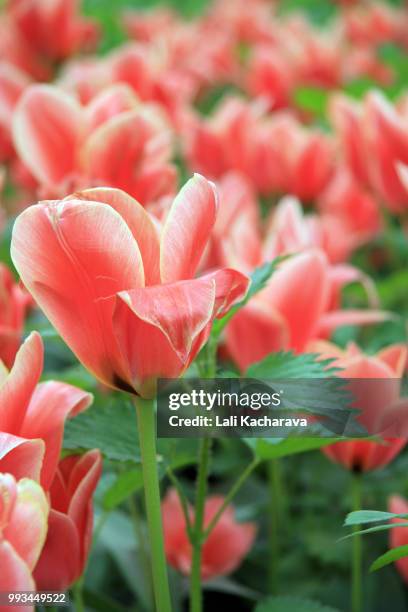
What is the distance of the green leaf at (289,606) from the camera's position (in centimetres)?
63

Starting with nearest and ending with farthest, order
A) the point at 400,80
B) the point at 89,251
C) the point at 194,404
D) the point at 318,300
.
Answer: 1. the point at 89,251
2. the point at 194,404
3. the point at 318,300
4. the point at 400,80

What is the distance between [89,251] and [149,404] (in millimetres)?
89

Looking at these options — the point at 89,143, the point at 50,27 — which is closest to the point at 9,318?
the point at 89,143

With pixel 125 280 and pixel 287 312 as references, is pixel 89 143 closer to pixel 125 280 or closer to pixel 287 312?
pixel 287 312

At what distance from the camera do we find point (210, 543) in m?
0.84

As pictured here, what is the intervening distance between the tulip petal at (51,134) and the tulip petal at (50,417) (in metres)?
0.42

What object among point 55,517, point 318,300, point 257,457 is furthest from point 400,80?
point 55,517

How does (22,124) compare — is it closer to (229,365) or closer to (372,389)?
(229,365)

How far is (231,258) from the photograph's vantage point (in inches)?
32.4

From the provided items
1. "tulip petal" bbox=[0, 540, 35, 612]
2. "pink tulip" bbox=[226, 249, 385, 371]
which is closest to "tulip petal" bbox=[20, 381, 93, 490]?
"tulip petal" bbox=[0, 540, 35, 612]

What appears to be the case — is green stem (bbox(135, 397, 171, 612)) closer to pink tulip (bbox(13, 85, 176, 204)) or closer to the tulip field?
the tulip field

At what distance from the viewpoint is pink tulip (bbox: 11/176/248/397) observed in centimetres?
47

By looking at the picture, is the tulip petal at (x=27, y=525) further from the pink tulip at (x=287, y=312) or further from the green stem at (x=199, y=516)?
the pink tulip at (x=287, y=312)

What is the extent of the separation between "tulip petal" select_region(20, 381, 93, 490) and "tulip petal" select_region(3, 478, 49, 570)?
0.29 feet
